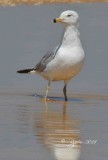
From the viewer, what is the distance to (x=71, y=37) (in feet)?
50.6

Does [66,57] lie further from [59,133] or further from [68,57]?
[59,133]

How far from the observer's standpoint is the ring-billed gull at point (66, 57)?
15094mm

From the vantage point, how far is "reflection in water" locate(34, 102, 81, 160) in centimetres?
977

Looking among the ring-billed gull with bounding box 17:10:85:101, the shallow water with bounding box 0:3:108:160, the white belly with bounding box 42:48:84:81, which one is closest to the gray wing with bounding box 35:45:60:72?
the ring-billed gull with bounding box 17:10:85:101

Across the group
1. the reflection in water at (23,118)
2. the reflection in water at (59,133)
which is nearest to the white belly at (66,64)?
the reflection in water at (23,118)

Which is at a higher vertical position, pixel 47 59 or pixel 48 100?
pixel 47 59

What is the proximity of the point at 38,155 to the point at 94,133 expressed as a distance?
5.69 feet

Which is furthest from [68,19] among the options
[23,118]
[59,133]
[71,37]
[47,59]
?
[59,133]

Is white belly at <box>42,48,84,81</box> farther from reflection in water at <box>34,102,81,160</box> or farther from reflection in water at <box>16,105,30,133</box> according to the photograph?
reflection in water at <box>34,102,81,160</box>

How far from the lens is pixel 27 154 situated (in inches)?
378

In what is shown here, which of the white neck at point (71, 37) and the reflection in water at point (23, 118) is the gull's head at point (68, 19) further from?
the reflection in water at point (23, 118)

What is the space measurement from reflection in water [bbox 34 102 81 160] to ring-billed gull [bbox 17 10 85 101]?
1.56 metres

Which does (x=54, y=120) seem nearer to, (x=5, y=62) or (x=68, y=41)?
(x=68, y=41)

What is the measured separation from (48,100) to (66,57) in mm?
743
